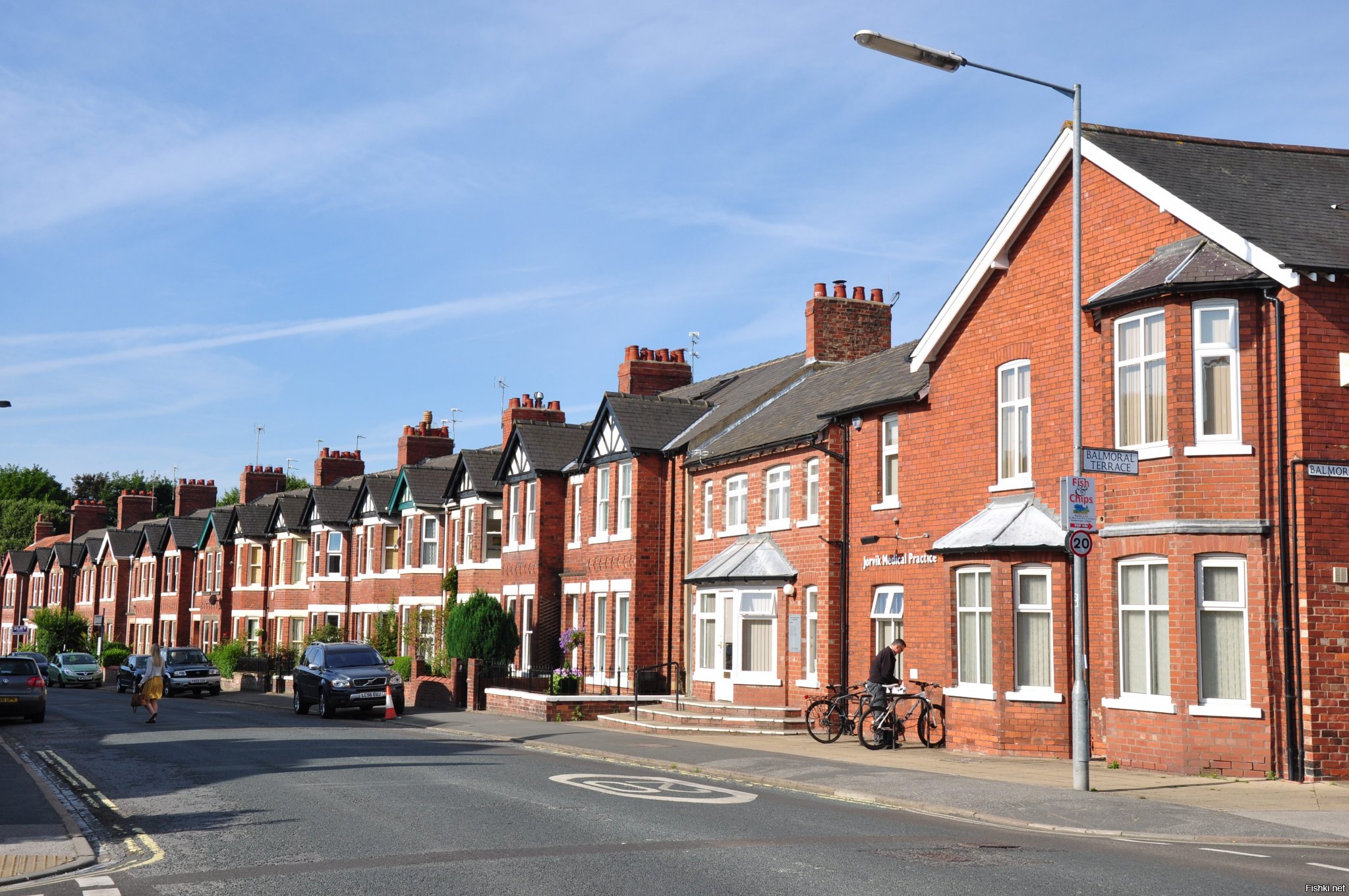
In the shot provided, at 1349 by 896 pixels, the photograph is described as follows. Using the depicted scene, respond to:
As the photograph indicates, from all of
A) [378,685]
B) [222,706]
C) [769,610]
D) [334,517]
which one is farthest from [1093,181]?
[334,517]

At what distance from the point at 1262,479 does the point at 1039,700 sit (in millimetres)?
5050

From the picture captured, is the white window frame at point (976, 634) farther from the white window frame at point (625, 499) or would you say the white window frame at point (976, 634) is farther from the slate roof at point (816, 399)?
the white window frame at point (625, 499)

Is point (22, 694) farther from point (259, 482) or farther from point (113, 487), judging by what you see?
point (113, 487)

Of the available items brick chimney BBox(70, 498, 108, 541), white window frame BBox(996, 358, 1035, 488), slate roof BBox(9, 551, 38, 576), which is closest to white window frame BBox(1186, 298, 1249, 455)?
white window frame BBox(996, 358, 1035, 488)

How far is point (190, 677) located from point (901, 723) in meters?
33.2

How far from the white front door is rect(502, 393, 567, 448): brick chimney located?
13028mm

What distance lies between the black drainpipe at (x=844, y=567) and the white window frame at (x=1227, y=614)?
955 cm

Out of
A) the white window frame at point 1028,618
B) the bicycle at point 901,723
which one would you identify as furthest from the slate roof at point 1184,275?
the bicycle at point 901,723

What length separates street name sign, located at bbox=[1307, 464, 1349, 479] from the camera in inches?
683

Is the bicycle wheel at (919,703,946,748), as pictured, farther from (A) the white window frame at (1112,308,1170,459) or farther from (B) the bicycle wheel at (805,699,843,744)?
(A) the white window frame at (1112,308,1170,459)

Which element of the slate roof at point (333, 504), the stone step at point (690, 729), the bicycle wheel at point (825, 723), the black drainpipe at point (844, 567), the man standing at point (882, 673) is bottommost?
the stone step at point (690, 729)

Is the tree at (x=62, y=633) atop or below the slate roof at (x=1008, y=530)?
below

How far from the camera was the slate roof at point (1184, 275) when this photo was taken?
58.1ft

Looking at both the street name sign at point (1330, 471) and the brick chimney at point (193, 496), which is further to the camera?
the brick chimney at point (193, 496)
